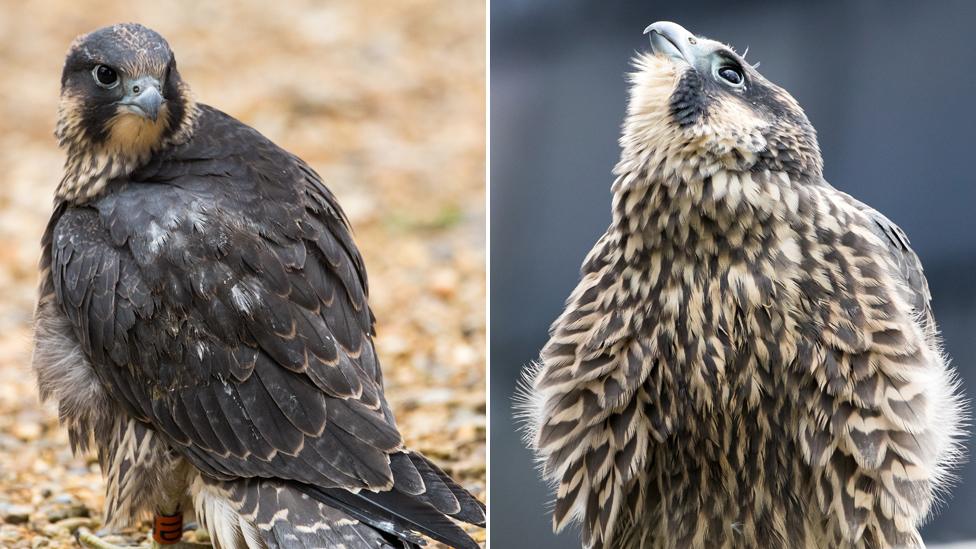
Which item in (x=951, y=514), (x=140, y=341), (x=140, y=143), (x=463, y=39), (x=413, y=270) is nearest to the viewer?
(x=951, y=514)

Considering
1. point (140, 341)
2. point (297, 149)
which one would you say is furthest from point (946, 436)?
point (297, 149)

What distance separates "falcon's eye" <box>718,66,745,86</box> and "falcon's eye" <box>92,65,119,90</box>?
144 cm

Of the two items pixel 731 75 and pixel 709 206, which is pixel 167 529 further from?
pixel 731 75

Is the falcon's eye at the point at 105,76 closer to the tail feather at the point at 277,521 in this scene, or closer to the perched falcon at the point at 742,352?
the tail feather at the point at 277,521

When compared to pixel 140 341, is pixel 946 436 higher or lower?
lower

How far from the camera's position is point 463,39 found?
545 cm

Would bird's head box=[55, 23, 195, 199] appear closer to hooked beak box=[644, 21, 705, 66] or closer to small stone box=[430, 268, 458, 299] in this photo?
hooked beak box=[644, 21, 705, 66]

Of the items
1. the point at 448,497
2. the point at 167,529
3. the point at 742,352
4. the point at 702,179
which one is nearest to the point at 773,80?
the point at 702,179

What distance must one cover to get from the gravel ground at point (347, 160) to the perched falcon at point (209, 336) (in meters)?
0.39

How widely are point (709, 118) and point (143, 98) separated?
136 centimetres

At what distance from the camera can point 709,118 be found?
192 cm

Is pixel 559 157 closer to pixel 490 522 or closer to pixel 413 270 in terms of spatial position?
pixel 490 522

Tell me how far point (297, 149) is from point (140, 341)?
2387 mm

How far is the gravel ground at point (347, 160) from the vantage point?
127 inches
